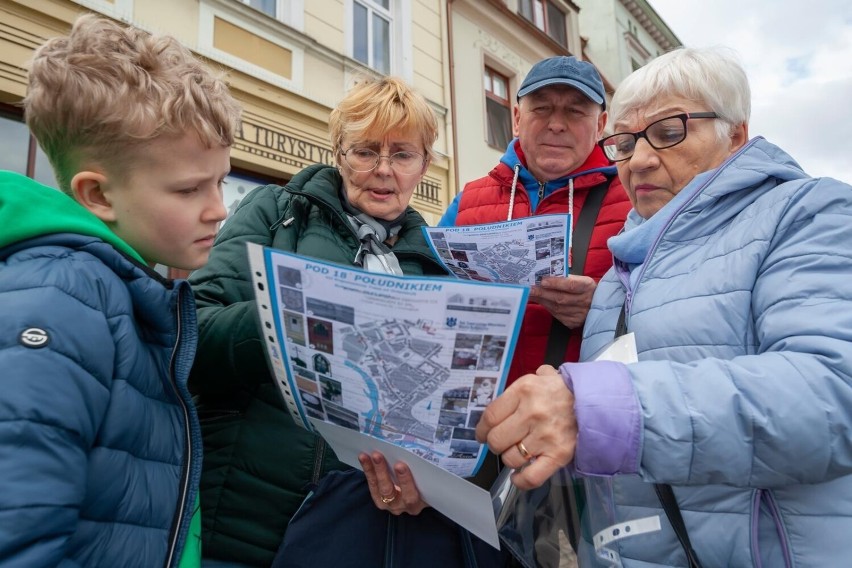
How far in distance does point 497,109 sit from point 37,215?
8678mm

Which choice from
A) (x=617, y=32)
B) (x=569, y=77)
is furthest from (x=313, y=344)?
(x=617, y=32)

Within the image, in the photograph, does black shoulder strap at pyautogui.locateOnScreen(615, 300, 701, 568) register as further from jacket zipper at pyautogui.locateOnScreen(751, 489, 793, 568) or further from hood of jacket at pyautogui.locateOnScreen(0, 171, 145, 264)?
hood of jacket at pyautogui.locateOnScreen(0, 171, 145, 264)

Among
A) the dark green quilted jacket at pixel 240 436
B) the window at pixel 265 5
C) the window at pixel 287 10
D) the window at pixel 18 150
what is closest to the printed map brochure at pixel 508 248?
the dark green quilted jacket at pixel 240 436

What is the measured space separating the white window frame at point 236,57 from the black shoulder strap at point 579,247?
4424 mm

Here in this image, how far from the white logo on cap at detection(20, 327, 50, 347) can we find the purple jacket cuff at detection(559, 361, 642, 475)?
2.43 feet

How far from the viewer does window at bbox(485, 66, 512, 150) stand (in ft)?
28.3

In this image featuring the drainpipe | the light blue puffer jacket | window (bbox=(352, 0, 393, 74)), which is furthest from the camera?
the drainpipe

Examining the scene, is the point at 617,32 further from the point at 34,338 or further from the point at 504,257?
the point at 34,338

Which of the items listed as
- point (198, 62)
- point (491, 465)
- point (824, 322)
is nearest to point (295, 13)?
point (198, 62)

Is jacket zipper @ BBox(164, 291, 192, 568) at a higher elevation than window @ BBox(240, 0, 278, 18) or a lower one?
lower

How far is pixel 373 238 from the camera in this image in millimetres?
1506

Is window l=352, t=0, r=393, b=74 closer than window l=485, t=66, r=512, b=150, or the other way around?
window l=352, t=0, r=393, b=74

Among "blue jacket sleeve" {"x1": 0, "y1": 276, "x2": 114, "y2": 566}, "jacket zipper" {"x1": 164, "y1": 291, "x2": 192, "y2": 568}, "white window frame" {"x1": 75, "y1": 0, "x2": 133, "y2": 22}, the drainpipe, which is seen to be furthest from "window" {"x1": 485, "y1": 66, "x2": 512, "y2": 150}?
"blue jacket sleeve" {"x1": 0, "y1": 276, "x2": 114, "y2": 566}

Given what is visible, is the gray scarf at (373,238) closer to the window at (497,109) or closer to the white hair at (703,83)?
the white hair at (703,83)
